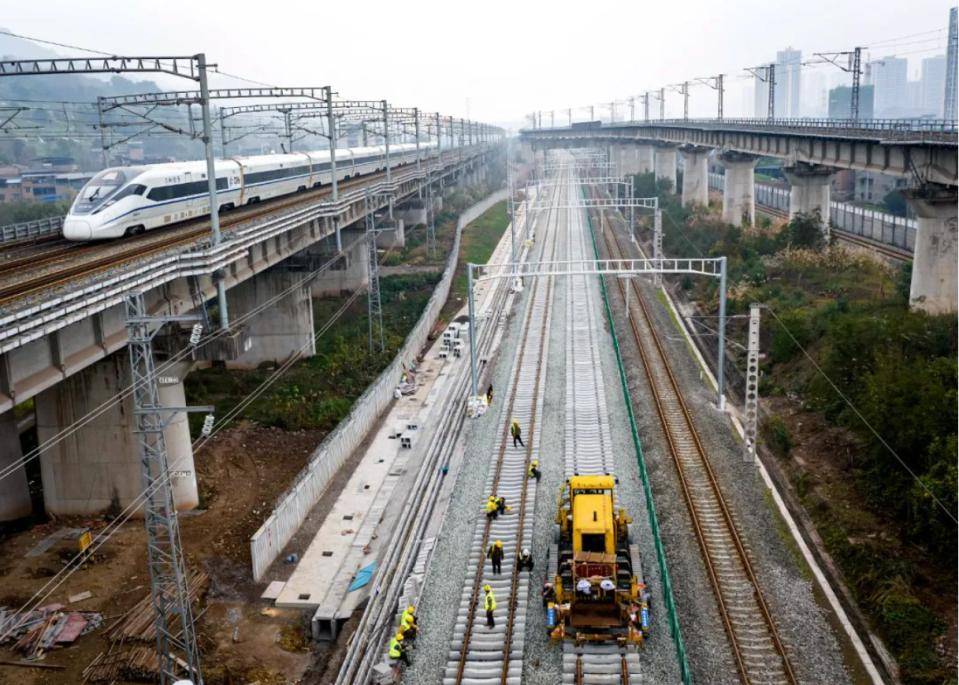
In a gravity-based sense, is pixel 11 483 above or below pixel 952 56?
below

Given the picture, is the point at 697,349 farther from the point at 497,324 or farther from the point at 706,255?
the point at 706,255

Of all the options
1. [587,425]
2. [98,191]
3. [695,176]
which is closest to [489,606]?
[587,425]

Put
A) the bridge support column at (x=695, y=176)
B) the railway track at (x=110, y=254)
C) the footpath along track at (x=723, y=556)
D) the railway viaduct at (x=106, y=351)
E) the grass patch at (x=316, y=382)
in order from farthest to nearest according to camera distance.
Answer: the bridge support column at (x=695, y=176) → the grass patch at (x=316, y=382) → the railway track at (x=110, y=254) → the railway viaduct at (x=106, y=351) → the footpath along track at (x=723, y=556)

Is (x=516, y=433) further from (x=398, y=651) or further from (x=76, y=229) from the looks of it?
(x=76, y=229)

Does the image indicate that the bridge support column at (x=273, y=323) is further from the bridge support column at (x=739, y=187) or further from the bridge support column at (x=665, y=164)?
the bridge support column at (x=665, y=164)

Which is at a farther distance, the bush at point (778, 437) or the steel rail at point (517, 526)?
the bush at point (778, 437)

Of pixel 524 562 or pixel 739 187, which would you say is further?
pixel 739 187

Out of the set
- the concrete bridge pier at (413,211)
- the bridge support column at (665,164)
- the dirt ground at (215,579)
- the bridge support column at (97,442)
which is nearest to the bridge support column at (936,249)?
the dirt ground at (215,579)
